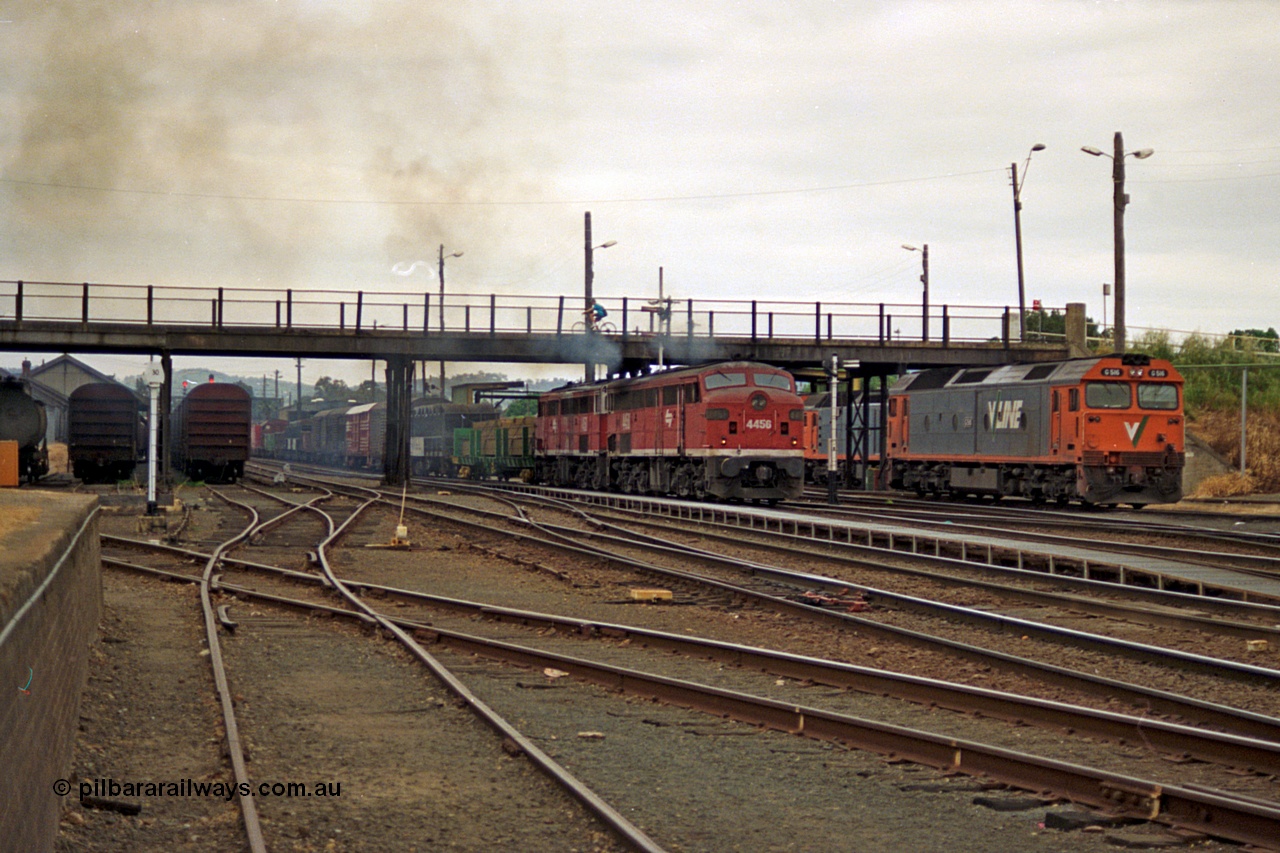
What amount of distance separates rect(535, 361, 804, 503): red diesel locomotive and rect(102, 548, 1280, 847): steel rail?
70.5 ft

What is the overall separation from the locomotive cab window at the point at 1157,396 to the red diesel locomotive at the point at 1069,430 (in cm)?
2

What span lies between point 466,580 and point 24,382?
105ft

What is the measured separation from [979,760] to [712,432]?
24.8 m

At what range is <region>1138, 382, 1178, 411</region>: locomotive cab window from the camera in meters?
30.7

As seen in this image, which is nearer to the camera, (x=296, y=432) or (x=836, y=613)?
(x=836, y=613)

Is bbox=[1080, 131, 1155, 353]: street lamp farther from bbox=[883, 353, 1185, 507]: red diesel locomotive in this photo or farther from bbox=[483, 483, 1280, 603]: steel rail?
bbox=[483, 483, 1280, 603]: steel rail

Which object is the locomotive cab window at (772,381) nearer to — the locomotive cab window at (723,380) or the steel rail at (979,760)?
the locomotive cab window at (723,380)

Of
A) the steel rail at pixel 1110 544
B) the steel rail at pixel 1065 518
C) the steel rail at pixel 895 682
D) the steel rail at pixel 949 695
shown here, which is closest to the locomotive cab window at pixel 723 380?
the steel rail at pixel 1065 518

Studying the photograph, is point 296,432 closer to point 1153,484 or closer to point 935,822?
point 1153,484

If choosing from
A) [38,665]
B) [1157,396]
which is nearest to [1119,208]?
[1157,396]

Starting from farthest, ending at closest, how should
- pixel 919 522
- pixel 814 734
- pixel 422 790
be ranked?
pixel 919 522 → pixel 814 734 → pixel 422 790

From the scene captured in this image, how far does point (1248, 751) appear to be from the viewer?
23.9 ft

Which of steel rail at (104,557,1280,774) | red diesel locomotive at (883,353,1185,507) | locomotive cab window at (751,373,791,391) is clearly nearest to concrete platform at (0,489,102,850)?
steel rail at (104,557,1280,774)

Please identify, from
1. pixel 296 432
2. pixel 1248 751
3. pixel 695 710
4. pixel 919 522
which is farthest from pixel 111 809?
pixel 296 432
